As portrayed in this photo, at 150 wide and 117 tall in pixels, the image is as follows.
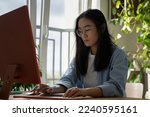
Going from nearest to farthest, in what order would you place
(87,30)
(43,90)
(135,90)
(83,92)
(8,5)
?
(83,92), (43,90), (87,30), (135,90), (8,5)

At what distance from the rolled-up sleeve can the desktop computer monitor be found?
458 mm

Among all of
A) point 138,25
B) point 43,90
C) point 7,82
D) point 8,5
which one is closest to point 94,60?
point 43,90

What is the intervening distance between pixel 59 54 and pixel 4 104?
110 inches

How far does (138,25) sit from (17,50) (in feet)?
9.13

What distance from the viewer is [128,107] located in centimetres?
93

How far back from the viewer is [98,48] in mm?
1925

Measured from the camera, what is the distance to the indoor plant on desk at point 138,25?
137 inches

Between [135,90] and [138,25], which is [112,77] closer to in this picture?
[135,90]

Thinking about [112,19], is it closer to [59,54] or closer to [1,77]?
[59,54]

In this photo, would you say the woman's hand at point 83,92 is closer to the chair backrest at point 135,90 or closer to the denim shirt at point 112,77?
the denim shirt at point 112,77

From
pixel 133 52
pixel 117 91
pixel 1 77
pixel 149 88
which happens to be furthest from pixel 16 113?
pixel 133 52

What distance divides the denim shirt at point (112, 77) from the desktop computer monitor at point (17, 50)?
18.0 inches

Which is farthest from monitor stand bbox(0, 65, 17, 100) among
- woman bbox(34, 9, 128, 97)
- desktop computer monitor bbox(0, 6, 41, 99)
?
woman bbox(34, 9, 128, 97)

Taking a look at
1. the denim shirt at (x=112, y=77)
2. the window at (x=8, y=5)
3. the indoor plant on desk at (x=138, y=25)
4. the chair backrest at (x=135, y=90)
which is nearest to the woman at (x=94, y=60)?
the denim shirt at (x=112, y=77)
